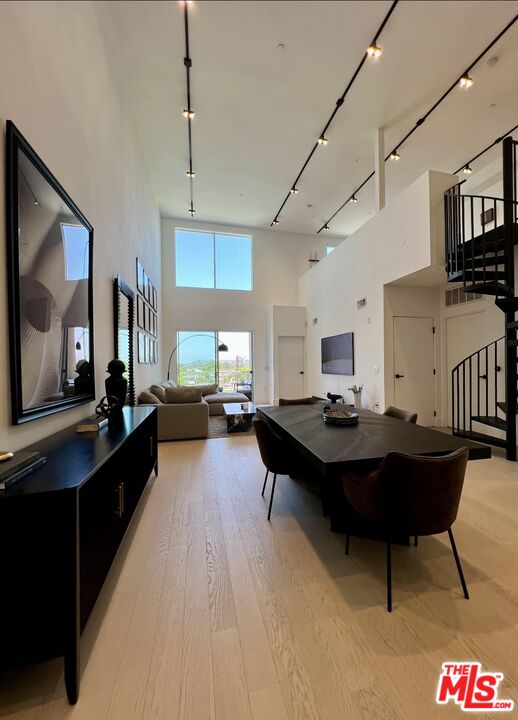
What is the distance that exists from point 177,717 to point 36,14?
12.0ft

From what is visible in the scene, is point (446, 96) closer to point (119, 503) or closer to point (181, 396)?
Answer: point (181, 396)

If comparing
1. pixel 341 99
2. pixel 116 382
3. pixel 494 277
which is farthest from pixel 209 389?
pixel 341 99

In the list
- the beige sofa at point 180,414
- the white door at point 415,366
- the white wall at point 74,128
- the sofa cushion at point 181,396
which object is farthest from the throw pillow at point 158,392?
the white door at point 415,366

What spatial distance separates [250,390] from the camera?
8.93 meters

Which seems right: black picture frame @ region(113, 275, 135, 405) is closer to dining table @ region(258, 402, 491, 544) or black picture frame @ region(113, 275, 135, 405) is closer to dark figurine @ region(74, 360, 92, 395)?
dark figurine @ region(74, 360, 92, 395)

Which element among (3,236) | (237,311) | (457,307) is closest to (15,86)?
(3,236)

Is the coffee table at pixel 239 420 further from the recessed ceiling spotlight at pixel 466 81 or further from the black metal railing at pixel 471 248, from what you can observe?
the recessed ceiling spotlight at pixel 466 81

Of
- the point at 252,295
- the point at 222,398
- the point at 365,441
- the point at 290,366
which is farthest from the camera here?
the point at 252,295

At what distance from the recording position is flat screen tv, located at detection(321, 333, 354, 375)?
630 centimetres

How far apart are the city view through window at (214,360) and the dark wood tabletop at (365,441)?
6.30 m

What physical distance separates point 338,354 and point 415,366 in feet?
5.88

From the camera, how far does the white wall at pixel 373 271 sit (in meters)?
4.26

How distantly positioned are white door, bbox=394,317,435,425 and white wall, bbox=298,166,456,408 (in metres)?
0.32

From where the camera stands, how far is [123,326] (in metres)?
4.02
